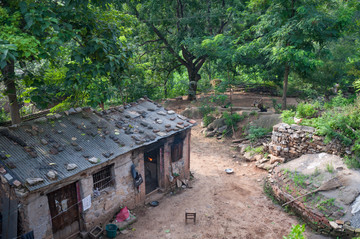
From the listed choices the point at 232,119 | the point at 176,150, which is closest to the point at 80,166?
the point at 176,150

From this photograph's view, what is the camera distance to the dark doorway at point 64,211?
716 centimetres

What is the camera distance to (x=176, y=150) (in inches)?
436

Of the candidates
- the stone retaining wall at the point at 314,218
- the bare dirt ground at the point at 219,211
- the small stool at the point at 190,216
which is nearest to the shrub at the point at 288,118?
the bare dirt ground at the point at 219,211

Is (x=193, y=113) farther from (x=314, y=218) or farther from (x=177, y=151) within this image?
(x=314, y=218)

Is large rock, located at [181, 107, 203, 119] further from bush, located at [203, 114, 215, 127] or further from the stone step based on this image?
the stone step

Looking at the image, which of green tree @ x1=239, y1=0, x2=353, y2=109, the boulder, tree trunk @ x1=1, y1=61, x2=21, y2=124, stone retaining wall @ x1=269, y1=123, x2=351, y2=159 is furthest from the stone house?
green tree @ x1=239, y1=0, x2=353, y2=109

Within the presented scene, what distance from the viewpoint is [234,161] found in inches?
563

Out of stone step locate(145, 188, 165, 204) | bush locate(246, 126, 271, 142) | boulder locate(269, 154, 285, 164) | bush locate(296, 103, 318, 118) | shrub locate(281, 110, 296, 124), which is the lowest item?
stone step locate(145, 188, 165, 204)

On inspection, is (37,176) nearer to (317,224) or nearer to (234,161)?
(317,224)

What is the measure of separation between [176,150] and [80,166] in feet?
15.5

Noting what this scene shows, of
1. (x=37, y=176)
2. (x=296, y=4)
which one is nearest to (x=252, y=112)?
(x=296, y=4)

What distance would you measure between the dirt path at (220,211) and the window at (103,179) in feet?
5.78

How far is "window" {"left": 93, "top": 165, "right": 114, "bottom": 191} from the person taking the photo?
826 centimetres

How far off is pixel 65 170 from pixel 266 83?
21.4m
